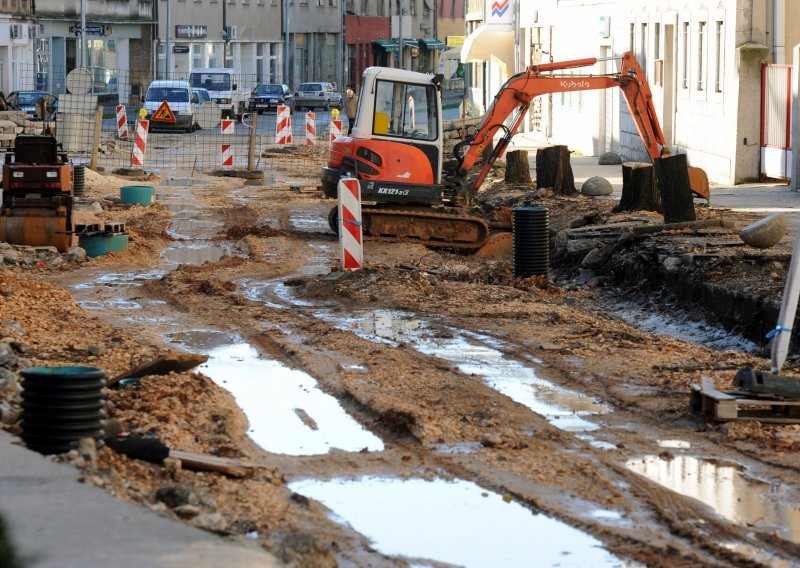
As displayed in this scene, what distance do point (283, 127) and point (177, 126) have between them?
775 centimetres

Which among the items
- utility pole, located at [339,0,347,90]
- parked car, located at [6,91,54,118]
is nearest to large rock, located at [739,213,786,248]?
parked car, located at [6,91,54,118]

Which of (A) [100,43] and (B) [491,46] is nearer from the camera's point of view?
(B) [491,46]

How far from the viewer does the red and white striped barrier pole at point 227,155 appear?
34875 millimetres

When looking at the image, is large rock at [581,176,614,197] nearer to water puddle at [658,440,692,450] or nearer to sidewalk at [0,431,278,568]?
water puddle at [658,440,692,450]

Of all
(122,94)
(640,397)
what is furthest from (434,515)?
(122,94)

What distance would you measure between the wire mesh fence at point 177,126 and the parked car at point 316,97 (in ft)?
4.26

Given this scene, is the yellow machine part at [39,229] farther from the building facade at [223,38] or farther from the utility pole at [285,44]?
the utility pole at [285,44]

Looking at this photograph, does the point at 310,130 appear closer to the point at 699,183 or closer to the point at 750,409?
the point at 699,183

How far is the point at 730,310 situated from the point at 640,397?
4081 millimetres

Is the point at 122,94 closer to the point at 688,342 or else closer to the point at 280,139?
the point at 280,139

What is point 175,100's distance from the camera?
53406 mm

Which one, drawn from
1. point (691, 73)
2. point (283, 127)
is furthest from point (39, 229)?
point (283, 127)

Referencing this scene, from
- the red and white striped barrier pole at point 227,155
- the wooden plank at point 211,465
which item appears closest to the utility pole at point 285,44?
the red and white striped barrier pole at point 227,155

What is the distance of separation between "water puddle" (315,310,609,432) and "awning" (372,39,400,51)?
8303cm
